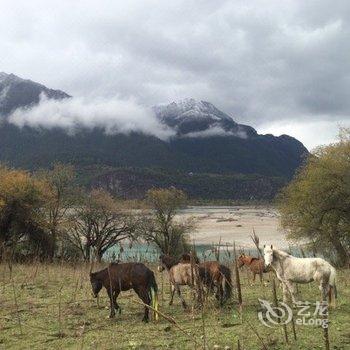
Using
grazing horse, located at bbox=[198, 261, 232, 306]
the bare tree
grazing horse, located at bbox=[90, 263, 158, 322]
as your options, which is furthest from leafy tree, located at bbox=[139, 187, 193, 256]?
grazing horse, located at bbox=[90, 263, 158, 322]

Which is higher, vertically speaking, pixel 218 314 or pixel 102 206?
pixel 102 206

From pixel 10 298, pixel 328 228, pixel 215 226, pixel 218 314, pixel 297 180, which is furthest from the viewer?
pixel 215 226

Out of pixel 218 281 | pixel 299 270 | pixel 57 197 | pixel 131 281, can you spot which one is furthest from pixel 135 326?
pixel 57 197

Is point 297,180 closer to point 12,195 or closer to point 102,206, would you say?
Answer: point 102,206

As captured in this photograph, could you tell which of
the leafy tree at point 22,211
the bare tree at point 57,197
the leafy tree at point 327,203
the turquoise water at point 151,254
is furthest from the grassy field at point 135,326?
the bare tree at point 57,197

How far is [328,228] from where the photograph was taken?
113 ft

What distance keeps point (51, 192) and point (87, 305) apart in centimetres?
2828

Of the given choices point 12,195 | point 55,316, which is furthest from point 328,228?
point 55,316

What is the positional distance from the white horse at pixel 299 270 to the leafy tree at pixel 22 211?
26827mm

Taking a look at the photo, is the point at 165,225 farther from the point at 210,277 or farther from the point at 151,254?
the point at 210,277

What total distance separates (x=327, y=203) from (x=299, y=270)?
23633mm

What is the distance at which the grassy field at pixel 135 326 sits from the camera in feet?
29.2

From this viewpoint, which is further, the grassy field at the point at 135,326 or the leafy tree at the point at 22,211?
the leafy tree at the point at 22,211

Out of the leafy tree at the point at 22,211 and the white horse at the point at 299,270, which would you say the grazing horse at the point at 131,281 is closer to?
the white horse at the point at 299,270
